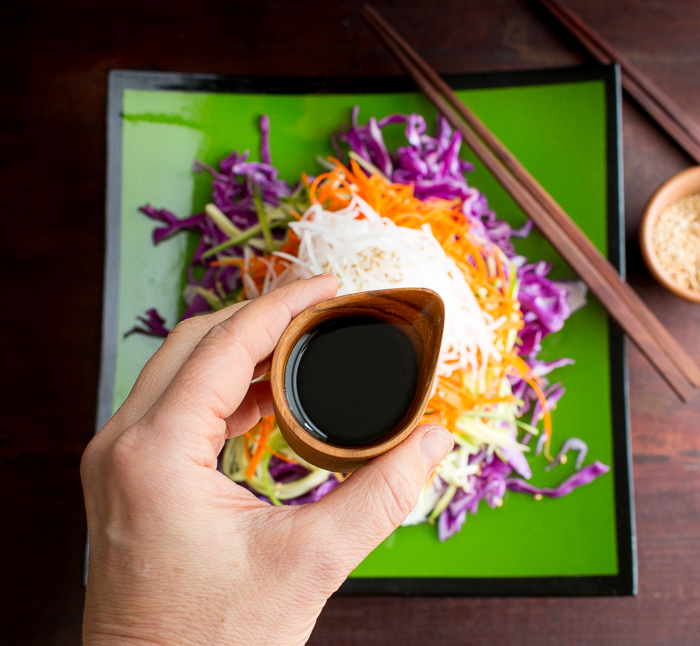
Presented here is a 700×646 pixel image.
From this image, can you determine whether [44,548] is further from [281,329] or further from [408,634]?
[281,329]

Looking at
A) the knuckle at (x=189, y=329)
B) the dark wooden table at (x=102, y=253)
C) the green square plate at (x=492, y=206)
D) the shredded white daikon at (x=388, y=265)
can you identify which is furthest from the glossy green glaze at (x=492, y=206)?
the knuckle at (x=189, y=329)

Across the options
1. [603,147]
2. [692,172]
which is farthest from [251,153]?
[692,172]

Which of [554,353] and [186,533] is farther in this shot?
[554,353]

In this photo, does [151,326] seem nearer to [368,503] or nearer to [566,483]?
[368,503]

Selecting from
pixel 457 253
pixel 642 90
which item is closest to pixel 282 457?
pixel 457 253

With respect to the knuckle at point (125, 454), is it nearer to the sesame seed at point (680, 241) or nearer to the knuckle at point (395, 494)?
the knuckle at point (395, 494)

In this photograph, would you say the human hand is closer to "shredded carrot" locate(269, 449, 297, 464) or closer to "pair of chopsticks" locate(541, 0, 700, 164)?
"shredded carrot" locate(269, 449, 297, 464)
